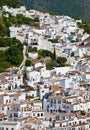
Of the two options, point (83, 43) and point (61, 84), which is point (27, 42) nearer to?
point (83, 43)

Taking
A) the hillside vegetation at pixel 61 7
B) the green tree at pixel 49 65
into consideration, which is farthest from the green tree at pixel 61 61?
the hillside vegetation at pixel 61 7

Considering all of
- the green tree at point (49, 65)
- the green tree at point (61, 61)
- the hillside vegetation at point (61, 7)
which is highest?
the hillside vegetation at point (61, 7)

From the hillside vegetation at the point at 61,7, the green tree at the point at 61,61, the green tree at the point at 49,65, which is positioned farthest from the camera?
the hillside vegetation at the point at 61,7

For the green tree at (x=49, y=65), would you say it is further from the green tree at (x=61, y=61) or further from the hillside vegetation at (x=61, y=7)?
the hillside vegetation at (x=61, y=7)

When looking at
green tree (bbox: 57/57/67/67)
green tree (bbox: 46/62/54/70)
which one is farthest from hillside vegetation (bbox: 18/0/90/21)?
green tree (bbox: 46/62/54/70)

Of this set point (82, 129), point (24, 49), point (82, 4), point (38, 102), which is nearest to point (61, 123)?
point (82, 129)

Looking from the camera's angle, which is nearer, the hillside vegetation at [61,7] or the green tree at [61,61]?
the green tree at [61,61]

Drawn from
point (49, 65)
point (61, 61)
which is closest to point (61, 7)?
point (61, 61)

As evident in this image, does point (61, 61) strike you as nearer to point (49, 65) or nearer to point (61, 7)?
point (49, 65)

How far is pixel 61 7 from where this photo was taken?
341 ft

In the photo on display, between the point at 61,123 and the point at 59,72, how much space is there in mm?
9559

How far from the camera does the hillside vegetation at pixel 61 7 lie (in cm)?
10119

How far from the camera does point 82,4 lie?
11725 cm

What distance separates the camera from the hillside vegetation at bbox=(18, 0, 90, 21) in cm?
10119
